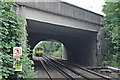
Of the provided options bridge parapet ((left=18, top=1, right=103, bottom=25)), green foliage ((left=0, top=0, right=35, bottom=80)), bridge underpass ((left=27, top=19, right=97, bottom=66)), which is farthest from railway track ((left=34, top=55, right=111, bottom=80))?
green foliage ((left=0, top=0, right=35, bottom=80))

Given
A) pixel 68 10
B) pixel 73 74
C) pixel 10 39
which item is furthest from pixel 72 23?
pixel 10 39

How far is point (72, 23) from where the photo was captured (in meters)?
22.2

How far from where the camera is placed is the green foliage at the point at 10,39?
917 centimetres

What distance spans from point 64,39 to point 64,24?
1697cm

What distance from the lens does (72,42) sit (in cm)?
3612

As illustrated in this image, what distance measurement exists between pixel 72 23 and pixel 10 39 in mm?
12476

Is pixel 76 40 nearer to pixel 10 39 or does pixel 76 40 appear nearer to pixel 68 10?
pixel 68 10

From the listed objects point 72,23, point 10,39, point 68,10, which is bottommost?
point 10,39

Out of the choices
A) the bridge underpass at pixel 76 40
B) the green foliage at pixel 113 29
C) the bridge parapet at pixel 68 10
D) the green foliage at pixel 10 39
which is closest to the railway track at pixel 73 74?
the green foliage at pixel 113 29

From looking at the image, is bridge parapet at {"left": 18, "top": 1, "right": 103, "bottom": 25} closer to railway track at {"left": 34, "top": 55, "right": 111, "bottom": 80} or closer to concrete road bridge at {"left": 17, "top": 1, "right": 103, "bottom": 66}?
concrete road bridge at {"left": 17, "top": 1, "right": 103, "bottom": 66}

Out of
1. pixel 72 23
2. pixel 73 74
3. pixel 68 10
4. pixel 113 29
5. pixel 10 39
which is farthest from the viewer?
pixel 72 23

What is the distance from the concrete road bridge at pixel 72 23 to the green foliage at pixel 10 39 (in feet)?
13.1

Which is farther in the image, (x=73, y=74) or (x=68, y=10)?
(x=73, y=74)

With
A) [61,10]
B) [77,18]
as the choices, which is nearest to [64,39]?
[77,18]
